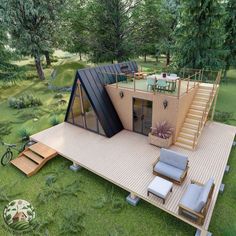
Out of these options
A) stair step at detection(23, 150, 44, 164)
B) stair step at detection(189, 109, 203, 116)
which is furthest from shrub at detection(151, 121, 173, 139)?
stair step at detection(23, 150, 44, 164)

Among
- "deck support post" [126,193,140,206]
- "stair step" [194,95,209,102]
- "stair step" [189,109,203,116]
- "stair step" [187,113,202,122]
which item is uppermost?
"stair step" [194,95,209,102]

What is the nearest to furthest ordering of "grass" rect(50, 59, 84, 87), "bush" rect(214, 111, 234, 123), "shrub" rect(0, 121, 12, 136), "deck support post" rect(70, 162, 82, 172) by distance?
"deck support post" rect(70, 162, 82, 172)
"shrub" rect(0, 121, 12, 136)
"bush" rect(214, 111, 234, 123)
"grass" rect(50, 59, 84, 87)

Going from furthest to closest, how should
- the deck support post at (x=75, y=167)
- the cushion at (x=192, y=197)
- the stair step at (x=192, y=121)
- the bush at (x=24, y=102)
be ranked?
the bush at (x=24, y=102) < the stair step at (x=192, y=121) < the deck support post at (x=75, y=167) < the cushion at (x=192, y=197)

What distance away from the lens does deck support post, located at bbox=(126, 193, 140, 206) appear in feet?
22.3

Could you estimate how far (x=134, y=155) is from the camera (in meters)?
8.65

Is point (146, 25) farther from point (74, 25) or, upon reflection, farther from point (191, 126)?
point (191, 126)

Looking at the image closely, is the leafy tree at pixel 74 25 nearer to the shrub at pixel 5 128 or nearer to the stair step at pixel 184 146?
the shrub at pixel 5 128

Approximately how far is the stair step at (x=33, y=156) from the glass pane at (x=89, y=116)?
314 centimetres

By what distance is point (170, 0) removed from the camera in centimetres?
2450

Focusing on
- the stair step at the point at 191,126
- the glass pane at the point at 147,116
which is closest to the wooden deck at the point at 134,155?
the glass pane at the point at 147,116

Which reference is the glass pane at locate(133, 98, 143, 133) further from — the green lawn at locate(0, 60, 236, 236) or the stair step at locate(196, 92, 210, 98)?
the green lawn at locate(0, 60, 236, 236)

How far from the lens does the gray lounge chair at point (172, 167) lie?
6.97m

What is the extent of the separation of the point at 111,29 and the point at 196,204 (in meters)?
21.7

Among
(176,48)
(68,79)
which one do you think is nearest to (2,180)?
(68,79)
